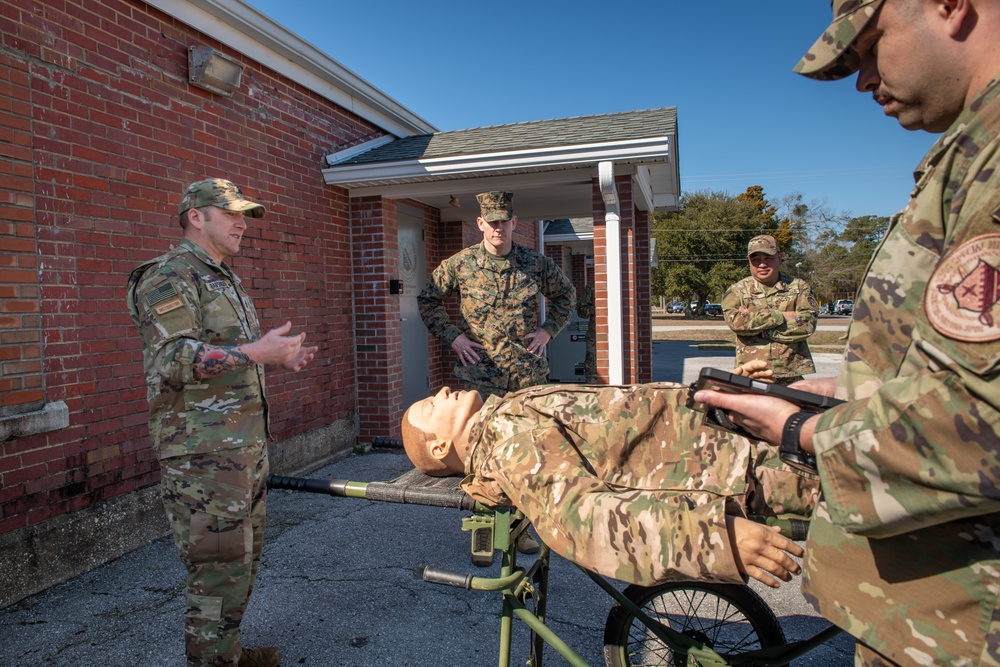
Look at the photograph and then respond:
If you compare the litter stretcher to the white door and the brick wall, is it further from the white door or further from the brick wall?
the white door

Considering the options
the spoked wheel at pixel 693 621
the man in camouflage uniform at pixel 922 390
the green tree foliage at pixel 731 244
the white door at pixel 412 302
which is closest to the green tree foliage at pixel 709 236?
the green tree foliage at pixel 731 244

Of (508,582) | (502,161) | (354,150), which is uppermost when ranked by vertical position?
(354,150)

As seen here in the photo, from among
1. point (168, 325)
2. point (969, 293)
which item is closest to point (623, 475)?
point (969, 293)

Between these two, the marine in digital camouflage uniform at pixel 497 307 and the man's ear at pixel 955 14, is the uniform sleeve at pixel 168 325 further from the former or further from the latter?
the man's ear at pixel 955 14

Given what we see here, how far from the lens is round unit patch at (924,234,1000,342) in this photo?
863 mm

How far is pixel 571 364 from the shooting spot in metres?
10.4

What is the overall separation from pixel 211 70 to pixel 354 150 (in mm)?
2003

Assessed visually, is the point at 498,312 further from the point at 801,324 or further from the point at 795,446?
the point at 795,446

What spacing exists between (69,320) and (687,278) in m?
39.9

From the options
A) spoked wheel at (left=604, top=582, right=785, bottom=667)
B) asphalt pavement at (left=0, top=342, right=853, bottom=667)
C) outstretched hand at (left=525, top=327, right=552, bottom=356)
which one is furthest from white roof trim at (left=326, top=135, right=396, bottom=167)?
spoked wheel at (left=604, top=582, right=785, bottom=667)

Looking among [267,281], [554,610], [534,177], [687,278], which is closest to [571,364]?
[534,177]

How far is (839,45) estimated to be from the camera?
3.78 ft

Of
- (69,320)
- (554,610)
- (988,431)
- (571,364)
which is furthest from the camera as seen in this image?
(571,364)

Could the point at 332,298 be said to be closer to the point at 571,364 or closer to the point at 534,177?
the point at 534,177
